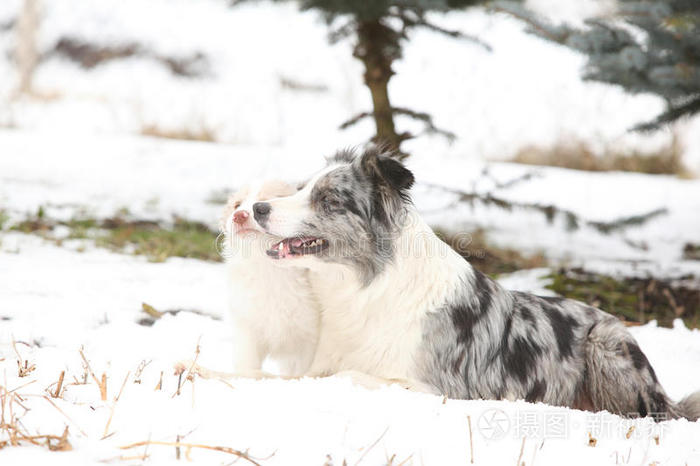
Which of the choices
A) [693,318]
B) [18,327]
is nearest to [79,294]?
[18,327]

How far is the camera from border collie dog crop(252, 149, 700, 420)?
11.1 ft

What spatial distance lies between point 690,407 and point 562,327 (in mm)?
763

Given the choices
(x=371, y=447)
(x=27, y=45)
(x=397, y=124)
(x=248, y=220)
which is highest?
(x=27, y=45)

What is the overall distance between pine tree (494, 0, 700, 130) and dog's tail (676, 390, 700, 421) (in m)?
3.02

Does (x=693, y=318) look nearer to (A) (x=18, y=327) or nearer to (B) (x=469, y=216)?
(B) (x=469, y=216)

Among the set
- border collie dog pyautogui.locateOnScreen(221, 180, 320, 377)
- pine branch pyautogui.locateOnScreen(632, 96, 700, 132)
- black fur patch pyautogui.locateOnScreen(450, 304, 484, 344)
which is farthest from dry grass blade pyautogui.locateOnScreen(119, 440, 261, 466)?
pine branch pyautogui.locateOnScreen(632, 96, 700, 132)

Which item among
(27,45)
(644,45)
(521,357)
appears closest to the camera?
(521,357)

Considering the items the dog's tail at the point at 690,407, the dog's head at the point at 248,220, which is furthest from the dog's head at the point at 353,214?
the dog's tail at the point at 690,407

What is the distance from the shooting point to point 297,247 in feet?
11.3

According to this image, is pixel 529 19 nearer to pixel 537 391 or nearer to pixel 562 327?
pixel 562 327

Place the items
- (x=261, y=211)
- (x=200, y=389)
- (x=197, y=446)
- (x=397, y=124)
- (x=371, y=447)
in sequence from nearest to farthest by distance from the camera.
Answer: (x=197, y=446) < (x=371, y=447) < (x=200, y=389) < (x=261, y=211) < (x=397, y=124)

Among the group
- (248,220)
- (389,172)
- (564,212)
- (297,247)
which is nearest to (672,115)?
(564,212)

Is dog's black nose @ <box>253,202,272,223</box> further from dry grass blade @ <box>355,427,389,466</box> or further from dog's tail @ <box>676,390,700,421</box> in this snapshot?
dog's tail @ <box>676,390,700,421</box>

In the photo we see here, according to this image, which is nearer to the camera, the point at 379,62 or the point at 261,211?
the point at 261,211
